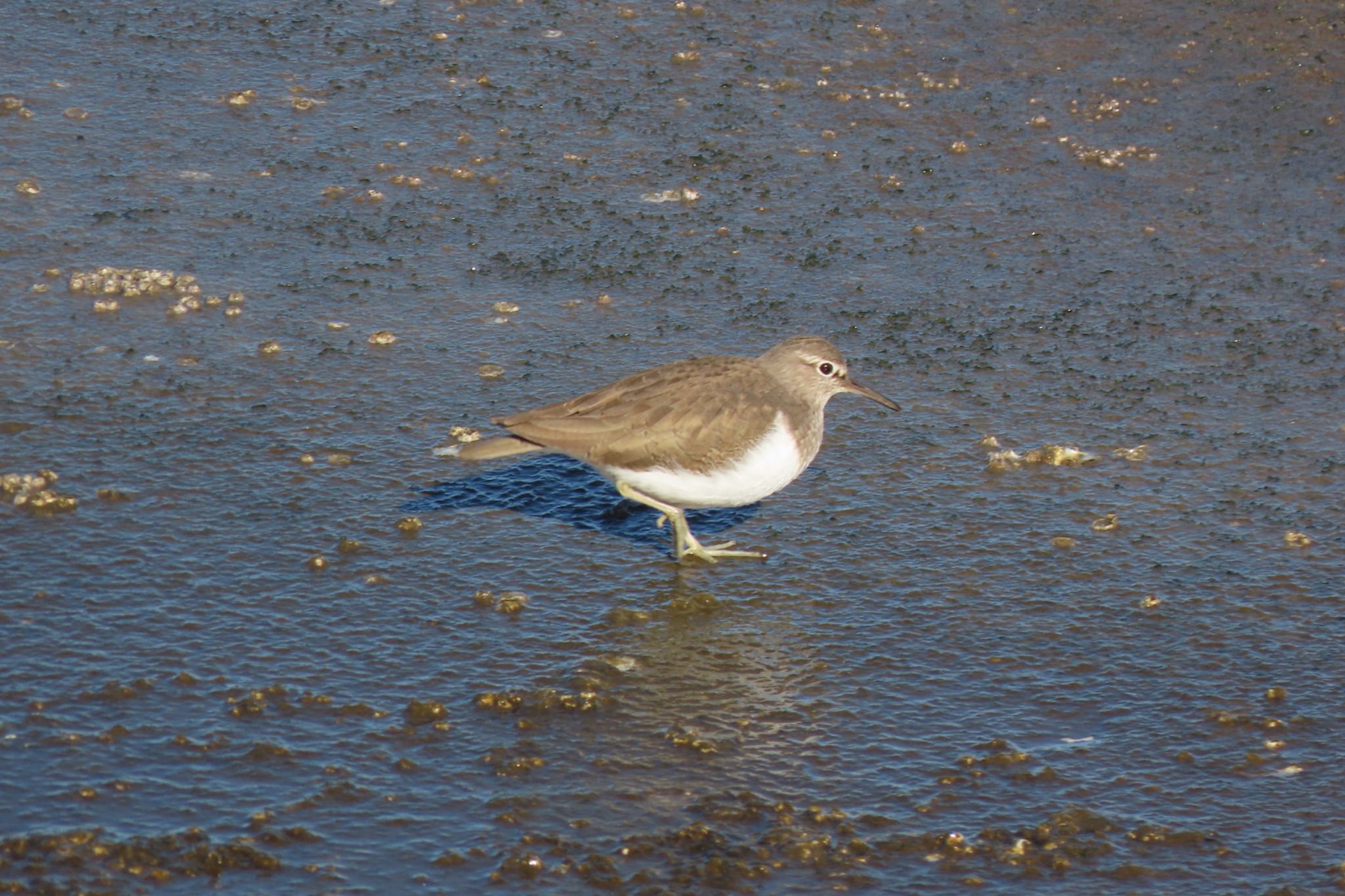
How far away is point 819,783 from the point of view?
19.5 feet

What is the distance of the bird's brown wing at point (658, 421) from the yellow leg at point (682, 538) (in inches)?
8.2

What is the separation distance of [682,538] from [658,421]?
0.57 meters

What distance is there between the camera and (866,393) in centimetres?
802

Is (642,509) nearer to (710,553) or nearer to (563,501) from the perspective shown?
(563,501)

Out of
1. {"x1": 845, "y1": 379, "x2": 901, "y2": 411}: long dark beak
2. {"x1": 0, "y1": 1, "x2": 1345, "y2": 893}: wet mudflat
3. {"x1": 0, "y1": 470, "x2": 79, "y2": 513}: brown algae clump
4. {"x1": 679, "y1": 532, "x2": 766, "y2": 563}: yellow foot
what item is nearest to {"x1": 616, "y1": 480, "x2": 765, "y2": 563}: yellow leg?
{"x1": 679, "y1": 532, "x2": 766, "y2": 563}: yellow foot

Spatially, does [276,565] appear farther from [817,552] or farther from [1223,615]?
[1223,615]

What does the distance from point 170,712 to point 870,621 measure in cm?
291

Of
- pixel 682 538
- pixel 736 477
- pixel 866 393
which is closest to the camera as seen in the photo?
pixel 736 477

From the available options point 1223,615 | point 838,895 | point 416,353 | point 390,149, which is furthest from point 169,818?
point 390,149

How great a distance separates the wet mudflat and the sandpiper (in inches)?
14.5

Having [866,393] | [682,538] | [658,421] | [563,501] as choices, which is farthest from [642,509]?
[866,393]

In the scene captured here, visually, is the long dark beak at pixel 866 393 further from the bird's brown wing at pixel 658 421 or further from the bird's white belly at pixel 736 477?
the bird's white belly at pixel 736 477

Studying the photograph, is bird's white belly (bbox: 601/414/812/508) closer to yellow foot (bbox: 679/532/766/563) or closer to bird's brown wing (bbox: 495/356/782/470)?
bird's brown wing (bbox: 495/356/782/470)

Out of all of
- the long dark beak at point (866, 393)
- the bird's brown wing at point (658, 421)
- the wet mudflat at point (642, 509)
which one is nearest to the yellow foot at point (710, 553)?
the wet mudflat at point (642, 509)
